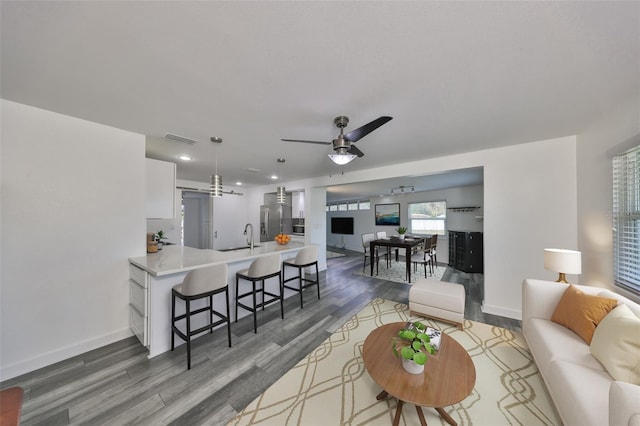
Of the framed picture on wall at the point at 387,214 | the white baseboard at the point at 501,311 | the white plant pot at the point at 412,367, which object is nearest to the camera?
the white plant pot at the point at 412,367

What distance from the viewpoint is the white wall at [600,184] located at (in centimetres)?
200

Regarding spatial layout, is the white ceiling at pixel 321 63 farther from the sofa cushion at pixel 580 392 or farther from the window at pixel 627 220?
the sofa cushion at pixel 580 392

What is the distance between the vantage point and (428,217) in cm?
714

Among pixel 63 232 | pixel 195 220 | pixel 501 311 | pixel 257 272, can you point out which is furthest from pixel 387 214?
pixel 63 232

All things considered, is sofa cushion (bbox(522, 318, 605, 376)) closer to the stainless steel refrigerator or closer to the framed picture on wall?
the stainless steel refrigerator

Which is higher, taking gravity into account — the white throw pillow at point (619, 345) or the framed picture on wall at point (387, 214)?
the framed picture on wall at point (387, 214)

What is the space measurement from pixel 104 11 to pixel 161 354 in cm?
288

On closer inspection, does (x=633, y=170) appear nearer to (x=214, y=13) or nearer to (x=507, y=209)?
(x=507, y=209)

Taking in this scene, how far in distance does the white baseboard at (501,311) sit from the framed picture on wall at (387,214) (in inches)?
181

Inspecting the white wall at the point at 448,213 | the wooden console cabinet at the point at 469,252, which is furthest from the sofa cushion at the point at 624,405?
the white wall at the point at 448,213

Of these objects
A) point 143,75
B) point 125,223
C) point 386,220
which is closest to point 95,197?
point 125,223

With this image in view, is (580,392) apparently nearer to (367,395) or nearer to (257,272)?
(367,395)

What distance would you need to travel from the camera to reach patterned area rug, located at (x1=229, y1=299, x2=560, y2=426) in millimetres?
1542

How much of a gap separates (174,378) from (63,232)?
1.96 meters
